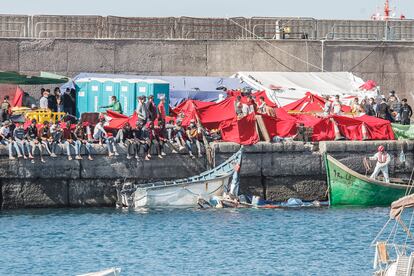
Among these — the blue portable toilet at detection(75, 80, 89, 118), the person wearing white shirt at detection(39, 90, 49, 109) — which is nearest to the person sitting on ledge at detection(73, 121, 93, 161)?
the person wearing white shirt at detection(39, 90, 49, 109)

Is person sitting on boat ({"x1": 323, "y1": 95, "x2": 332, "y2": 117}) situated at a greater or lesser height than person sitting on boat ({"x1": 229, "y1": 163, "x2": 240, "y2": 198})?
greater

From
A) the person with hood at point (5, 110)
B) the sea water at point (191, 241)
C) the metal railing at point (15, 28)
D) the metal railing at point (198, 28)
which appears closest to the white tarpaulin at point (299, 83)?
the metal railing at point (198, 28)

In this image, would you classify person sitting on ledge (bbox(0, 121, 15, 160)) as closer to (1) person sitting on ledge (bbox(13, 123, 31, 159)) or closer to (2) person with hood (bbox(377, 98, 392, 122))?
(1) person sitting on ledge (bbox(13, 123, 31, 159))

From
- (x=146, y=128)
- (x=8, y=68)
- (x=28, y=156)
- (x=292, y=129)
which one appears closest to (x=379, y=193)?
(x=292, y=129)

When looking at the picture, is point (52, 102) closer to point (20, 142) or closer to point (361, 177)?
point (20, 142)

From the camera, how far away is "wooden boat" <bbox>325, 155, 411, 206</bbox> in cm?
4909

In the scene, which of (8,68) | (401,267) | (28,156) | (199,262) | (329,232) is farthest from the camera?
(8,68)

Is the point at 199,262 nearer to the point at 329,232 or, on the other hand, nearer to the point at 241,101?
the point at 329,232

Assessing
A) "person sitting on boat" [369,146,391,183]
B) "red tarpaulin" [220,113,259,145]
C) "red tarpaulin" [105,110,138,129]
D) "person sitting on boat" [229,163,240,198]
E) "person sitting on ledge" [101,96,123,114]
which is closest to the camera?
"person sitting on boat" [229,163,240,198]

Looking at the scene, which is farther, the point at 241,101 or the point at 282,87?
the point at 282,87

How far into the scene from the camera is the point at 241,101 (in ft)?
170

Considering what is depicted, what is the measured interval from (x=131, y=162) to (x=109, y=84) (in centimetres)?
550

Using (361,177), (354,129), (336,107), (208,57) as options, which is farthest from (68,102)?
(361,177)

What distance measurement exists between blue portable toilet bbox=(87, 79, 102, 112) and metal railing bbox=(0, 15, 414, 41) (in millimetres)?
4689
